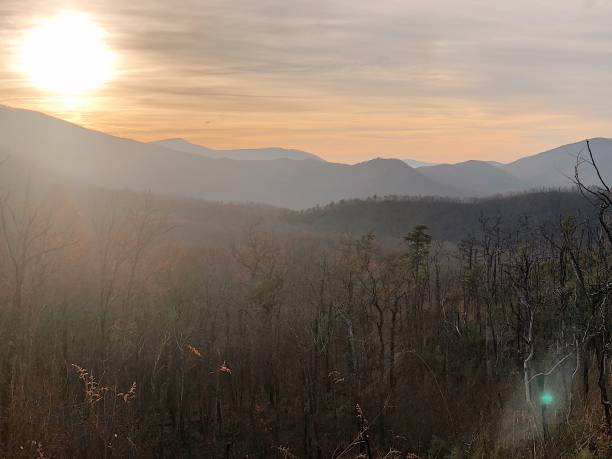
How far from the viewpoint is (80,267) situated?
2964 cm

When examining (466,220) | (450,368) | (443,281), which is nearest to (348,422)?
(450,368)

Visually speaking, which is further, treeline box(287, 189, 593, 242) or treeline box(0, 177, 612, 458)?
treeline box(287, 189, 593, 242)

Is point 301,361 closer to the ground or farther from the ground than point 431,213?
closer to the ground

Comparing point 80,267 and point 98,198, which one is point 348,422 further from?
point 98,198

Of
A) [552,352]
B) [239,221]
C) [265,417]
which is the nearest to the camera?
[552,352]

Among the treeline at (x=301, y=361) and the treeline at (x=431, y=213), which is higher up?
the treeline at (x=431, y=213)

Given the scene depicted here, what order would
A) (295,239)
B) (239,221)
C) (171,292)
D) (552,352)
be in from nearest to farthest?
(552,352), (171,292), (295,239), (239,221)

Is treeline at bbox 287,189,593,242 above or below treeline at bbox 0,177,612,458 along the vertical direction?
above

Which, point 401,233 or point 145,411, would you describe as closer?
point 145,411

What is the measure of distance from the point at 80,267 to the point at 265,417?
54.9ft

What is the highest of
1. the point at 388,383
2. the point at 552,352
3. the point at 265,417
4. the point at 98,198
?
the point at 98,198

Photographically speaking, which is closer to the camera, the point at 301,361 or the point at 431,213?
the point at 301,361

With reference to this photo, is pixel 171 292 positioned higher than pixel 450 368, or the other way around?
pixel 171 292

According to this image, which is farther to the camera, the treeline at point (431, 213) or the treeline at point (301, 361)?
the treeline at point (431, 213)
